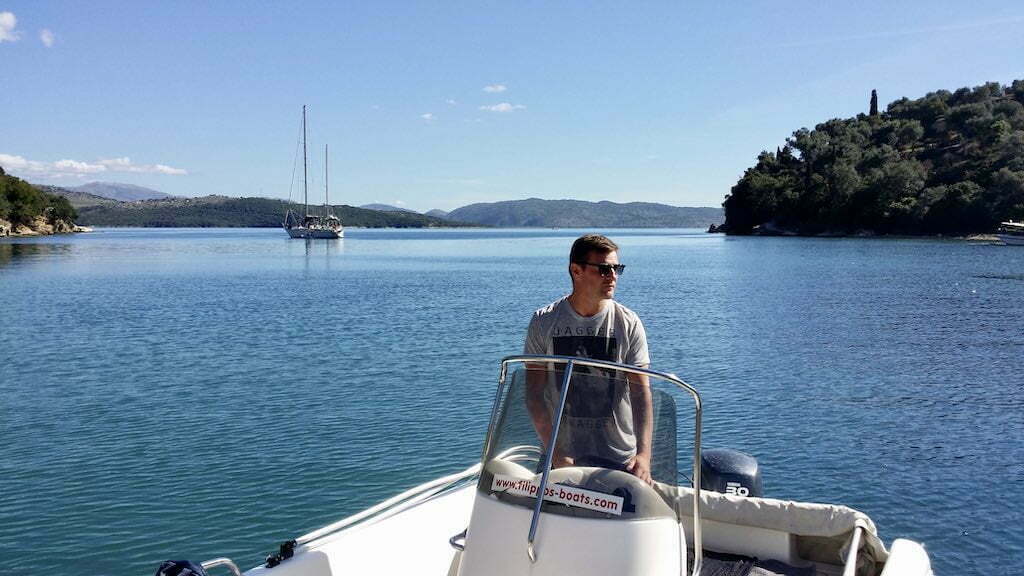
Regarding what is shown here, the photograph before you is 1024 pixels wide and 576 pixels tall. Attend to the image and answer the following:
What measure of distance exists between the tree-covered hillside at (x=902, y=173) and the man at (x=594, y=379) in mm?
113544

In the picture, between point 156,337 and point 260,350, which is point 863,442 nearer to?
point 260,350

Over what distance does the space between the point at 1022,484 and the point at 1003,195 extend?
10574 cm

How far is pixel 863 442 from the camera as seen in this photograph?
12.8 metres

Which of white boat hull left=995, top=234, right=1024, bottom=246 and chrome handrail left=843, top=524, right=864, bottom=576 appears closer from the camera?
chrome handrail left=843, top=524, right=864, bottom=576

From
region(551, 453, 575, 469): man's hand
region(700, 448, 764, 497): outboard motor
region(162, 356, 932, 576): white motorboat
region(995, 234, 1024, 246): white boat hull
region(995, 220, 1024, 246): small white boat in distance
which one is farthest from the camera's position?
region(995, 220, 1024, 246): small white boat in distance

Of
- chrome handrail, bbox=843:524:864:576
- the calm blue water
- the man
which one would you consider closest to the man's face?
the man

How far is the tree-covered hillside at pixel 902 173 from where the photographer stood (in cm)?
10662

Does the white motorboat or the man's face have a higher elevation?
the man's face

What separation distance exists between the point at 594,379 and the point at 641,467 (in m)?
0.45

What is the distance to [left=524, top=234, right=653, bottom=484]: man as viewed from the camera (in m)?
3.65

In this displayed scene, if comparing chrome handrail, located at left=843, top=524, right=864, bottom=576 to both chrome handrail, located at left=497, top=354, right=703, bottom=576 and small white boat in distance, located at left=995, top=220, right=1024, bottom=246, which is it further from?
small white boat in distance, located at left=995, top=220, right=1024, bottom=246

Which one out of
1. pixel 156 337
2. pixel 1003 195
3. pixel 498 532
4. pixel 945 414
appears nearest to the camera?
pixel 498 532

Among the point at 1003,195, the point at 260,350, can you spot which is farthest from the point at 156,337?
the point at 1003,195

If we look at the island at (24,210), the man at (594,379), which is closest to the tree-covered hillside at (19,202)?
the island at (24,210)
